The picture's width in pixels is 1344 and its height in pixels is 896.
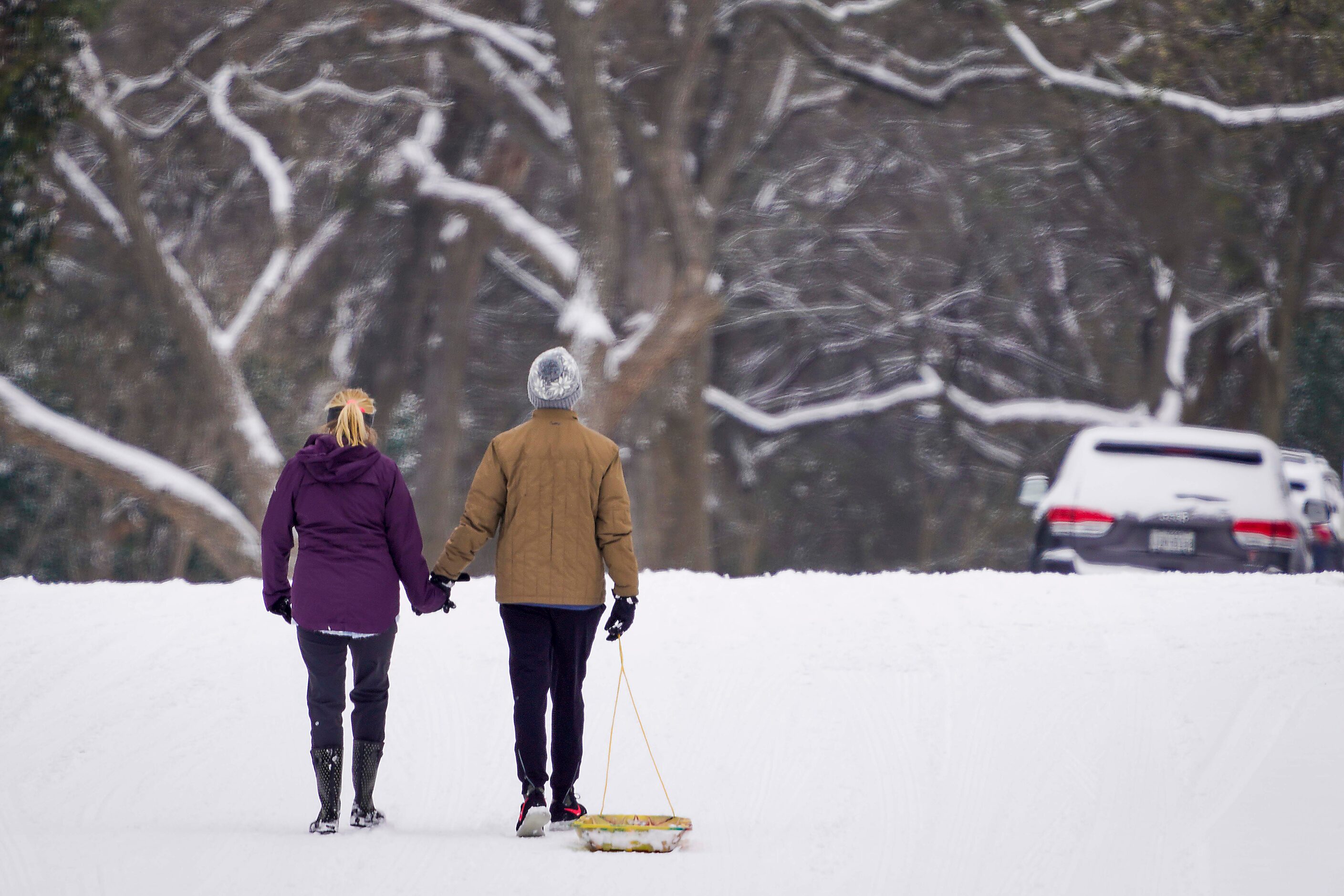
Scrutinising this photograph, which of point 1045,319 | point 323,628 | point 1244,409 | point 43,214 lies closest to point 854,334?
point 1045,319

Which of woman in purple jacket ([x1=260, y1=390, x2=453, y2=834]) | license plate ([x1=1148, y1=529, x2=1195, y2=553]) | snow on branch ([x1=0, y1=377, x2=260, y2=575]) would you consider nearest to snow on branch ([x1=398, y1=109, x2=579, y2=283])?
snow on branch ([x1=0, y1=377, x2=260, y2=575])

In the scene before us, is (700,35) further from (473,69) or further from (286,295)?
(286,295)

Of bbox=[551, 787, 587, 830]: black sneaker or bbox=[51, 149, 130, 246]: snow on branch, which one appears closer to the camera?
bbox=[551, 787, 587, 830]: black sneaker

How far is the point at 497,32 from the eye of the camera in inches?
628

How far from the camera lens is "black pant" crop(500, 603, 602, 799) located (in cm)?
554

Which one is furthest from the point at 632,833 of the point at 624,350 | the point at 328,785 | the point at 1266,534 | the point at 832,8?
the point at 832,8

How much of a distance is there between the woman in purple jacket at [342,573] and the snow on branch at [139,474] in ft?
34.6

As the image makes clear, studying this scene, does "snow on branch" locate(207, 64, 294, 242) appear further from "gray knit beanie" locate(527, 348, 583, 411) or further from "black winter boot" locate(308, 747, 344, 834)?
"black winter boot" locate(308, 747, 344, 834)

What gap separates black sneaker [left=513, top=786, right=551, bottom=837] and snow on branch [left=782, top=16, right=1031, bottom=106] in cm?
1219

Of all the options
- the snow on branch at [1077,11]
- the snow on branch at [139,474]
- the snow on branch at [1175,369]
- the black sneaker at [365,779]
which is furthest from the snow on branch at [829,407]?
the black sneaker at [365,779]

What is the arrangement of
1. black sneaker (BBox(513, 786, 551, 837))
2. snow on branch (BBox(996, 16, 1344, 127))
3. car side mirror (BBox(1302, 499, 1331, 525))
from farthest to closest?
snow on branch (BBox(996, 16, 1344, 127)) < car side mirror (BBox(1302, 499, 1331, 525)) < black sneaker (BBox(513, 786, 551, 837))

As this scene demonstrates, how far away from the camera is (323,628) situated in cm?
535

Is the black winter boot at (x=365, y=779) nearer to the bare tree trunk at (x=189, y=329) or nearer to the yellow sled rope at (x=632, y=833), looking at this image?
the yellow sled rope at (x=632, y=833)

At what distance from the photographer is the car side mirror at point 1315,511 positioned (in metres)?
12.7
